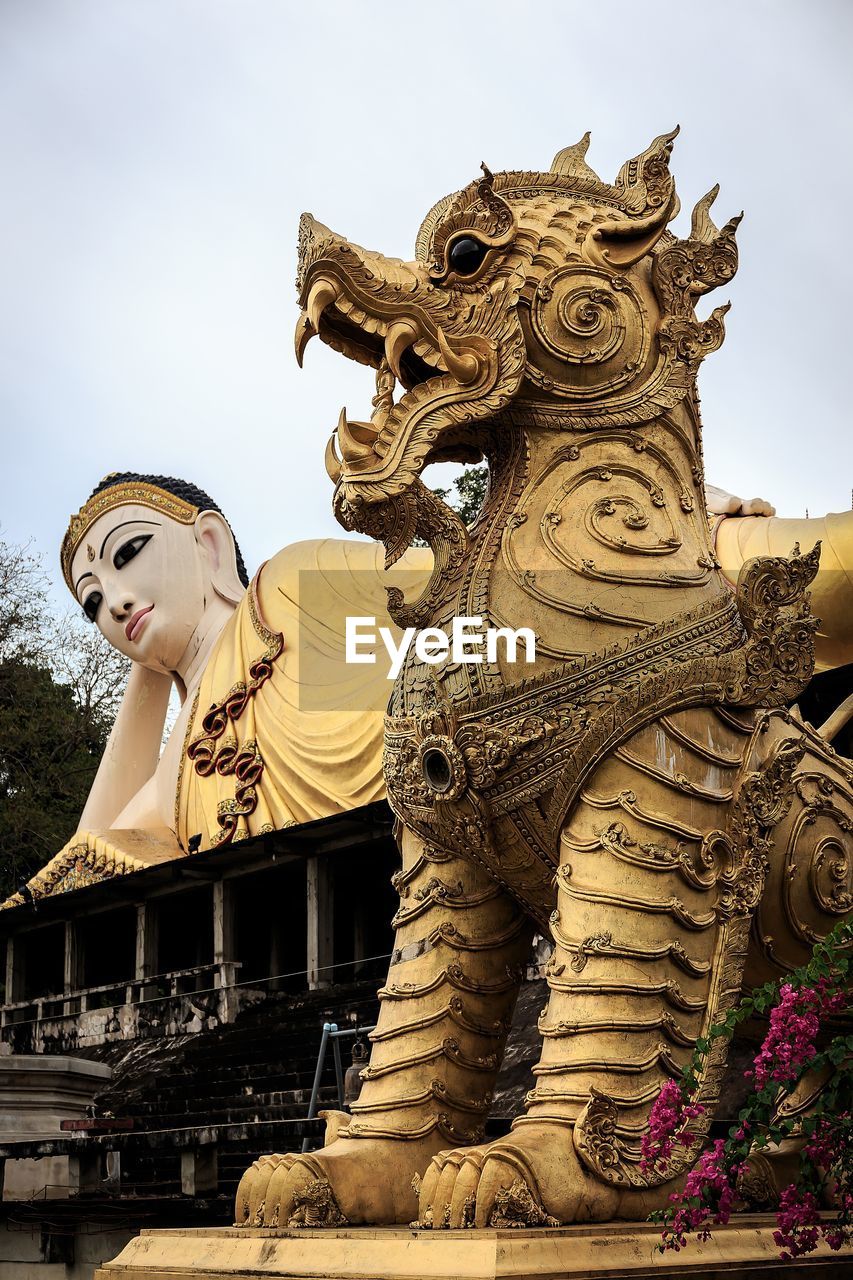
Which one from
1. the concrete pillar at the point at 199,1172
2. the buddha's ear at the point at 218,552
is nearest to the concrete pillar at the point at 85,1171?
the concrete pillar at the point at 199,1172

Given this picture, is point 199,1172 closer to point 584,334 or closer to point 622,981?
point 622,981

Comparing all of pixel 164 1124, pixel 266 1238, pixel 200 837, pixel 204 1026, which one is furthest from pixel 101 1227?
pixel 200 837

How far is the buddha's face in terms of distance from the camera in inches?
767

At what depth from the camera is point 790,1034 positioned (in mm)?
3844

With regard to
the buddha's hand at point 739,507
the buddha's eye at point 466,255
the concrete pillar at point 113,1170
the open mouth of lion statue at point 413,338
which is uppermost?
the buddha's hand at point 739,507

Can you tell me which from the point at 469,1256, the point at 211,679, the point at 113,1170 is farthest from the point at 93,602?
the point at 469,1256

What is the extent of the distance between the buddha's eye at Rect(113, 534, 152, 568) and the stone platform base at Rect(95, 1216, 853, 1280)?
15.5m

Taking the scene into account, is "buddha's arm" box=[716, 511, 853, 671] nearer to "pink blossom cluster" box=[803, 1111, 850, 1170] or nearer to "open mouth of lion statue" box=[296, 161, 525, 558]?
"open mouth of lion statue" box=[296, 161, 525, 558]

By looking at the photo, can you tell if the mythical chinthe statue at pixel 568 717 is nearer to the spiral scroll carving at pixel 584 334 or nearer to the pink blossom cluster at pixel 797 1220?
the spiral scroll carving at pixel 584 334

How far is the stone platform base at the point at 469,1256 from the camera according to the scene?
3.80m

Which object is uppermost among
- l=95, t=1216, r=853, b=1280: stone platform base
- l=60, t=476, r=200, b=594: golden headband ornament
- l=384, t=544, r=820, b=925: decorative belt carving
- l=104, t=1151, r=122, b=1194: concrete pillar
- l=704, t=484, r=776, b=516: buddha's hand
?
l=60, t=476, r=200, b=594: golden headband ornament

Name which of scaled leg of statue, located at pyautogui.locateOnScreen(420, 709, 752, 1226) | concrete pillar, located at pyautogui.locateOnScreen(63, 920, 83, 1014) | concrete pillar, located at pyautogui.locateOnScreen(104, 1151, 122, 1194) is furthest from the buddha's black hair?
scaled leg of statue, located at pyautogui.locateOnScreen(420, 709, 752, 1226)

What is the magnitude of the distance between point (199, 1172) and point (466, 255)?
5.19 metres

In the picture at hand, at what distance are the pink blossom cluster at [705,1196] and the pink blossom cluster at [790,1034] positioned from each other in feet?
0.71
